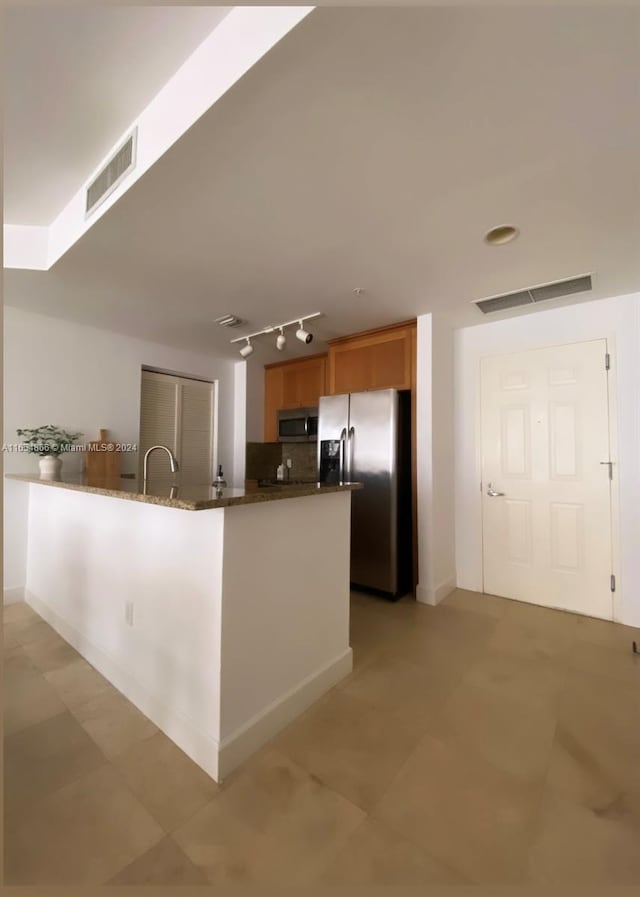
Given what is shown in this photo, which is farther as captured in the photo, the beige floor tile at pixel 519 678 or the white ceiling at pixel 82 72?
the beige floor tile at pixel 519 678

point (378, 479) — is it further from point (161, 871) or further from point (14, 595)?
point (14, 595)

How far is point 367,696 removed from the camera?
1850 millimetres

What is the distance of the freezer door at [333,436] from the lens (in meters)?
3.37

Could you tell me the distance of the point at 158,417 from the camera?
4.01 meters

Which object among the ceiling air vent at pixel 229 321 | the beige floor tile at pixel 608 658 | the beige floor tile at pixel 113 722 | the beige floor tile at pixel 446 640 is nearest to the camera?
the beige floor tile at pixel 113 722

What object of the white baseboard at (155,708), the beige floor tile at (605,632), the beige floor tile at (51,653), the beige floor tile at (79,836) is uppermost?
the white baseboard at (155,708)

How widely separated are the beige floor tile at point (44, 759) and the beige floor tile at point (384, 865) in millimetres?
984

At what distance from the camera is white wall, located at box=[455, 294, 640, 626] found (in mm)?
2654

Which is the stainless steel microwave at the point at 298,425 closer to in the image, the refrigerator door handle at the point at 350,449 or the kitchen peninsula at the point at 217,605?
the refrigerator door handle at the point at 350,449

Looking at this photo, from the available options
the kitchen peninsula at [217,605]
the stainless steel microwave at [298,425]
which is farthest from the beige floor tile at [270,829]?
the stainless steel microwave at [298,425]

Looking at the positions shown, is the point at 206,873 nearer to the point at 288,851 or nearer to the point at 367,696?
the point at 288,851

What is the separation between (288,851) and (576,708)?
1.48 m

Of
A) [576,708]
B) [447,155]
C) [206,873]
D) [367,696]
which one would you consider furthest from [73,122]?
[576,708]

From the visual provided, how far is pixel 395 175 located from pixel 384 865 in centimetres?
241
